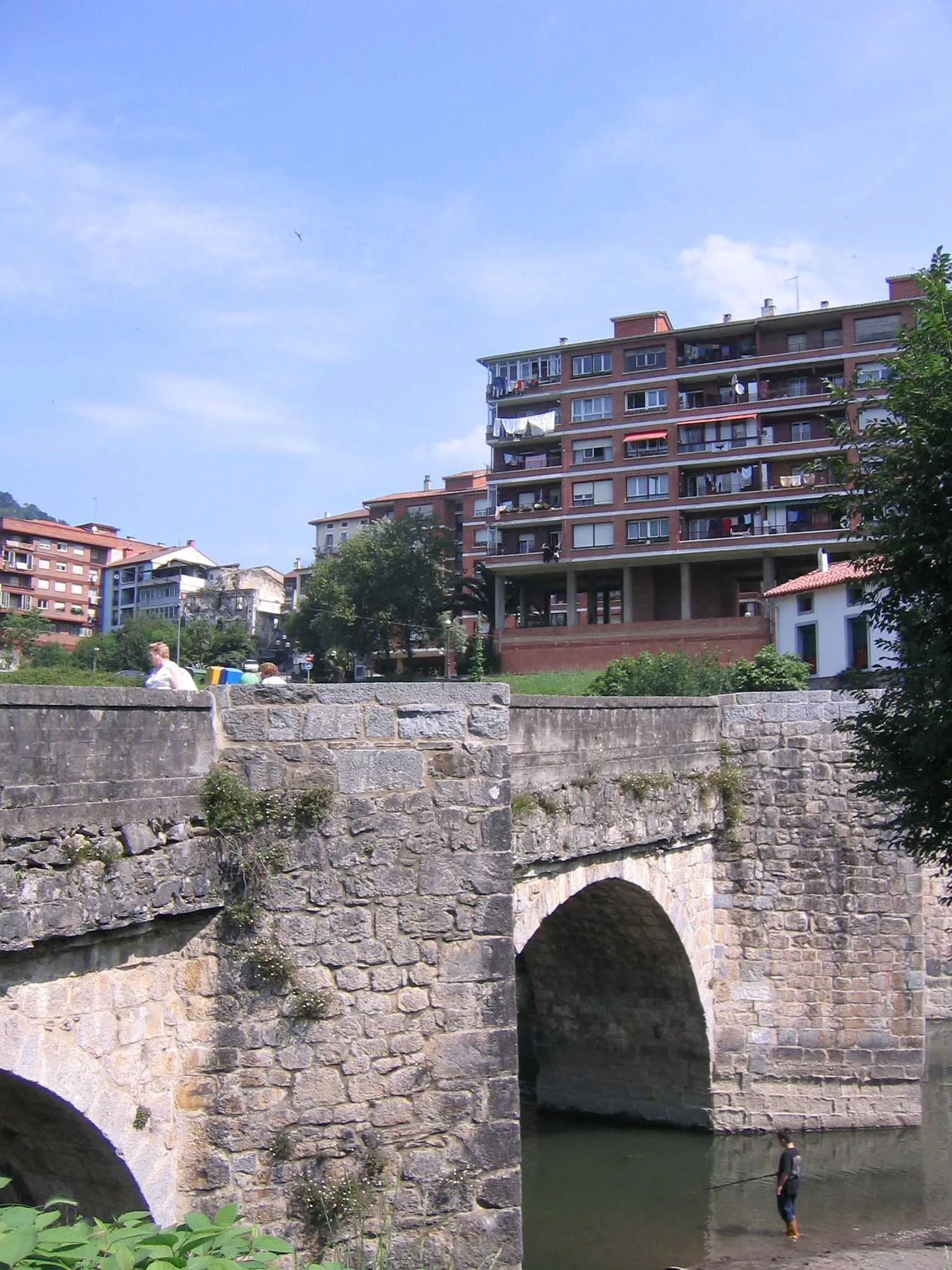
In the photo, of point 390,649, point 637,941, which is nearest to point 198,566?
point 390,649

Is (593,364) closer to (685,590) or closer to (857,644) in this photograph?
(685,590)

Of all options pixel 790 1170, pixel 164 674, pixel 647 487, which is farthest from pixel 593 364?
pixel 164 674

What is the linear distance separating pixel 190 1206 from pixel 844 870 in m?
10.9

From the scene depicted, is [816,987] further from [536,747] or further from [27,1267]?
[27,1267]

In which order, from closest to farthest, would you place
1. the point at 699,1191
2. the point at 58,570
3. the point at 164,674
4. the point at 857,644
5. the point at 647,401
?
the point at 164,674, the point at 699,1191, the point at 857,644, the point at 647,401, the point at 58,570

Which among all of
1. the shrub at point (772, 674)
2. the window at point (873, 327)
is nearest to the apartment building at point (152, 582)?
the window at point (873, 327)

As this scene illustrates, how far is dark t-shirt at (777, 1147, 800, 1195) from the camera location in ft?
40.2

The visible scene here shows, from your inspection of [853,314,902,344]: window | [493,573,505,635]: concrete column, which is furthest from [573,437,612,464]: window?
[853,314,902,344]: window

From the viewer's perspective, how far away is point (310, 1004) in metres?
6.38

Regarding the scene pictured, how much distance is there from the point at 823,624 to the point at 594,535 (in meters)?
13.2

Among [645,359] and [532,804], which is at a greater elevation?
[645,359]

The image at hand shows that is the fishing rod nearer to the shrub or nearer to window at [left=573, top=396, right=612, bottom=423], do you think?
the shrub

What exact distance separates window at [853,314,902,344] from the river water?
1208 inches

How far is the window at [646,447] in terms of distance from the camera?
43688 mm
